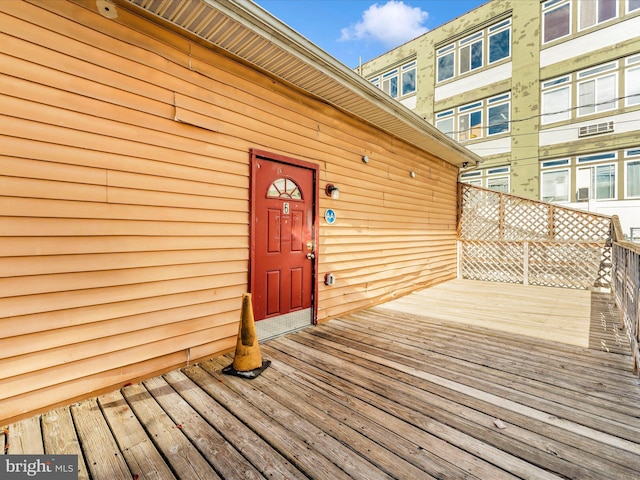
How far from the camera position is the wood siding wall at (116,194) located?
2.08 meters

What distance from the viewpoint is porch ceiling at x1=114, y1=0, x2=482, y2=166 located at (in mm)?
2520

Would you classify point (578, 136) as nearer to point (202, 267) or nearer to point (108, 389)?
point (202, 267)

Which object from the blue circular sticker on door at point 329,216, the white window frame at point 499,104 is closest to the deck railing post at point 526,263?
the blue circular sticker on door at point 329,216

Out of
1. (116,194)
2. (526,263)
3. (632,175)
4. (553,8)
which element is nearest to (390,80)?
(553,8)

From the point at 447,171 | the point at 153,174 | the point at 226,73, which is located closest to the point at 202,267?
the point at 153,174

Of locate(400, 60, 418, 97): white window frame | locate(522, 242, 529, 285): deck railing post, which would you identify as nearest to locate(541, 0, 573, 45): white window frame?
locate(400, 60, 418, 97): white window frame

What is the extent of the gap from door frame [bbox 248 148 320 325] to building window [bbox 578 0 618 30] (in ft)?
41.8

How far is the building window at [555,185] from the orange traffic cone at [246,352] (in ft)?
41.5

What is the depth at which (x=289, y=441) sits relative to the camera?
73.7 inches

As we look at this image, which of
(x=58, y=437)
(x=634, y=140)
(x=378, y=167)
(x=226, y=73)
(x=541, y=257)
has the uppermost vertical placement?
(x=634, y=140)

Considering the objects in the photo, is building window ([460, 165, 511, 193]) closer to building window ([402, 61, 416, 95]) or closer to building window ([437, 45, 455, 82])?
building window ([437, 45, 455, 82])

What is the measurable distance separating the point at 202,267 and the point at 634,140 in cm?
1356

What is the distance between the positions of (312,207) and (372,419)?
2720 millimetres

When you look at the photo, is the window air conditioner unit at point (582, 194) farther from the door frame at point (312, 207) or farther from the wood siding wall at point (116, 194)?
the wood siding wall at point (116, 194)
